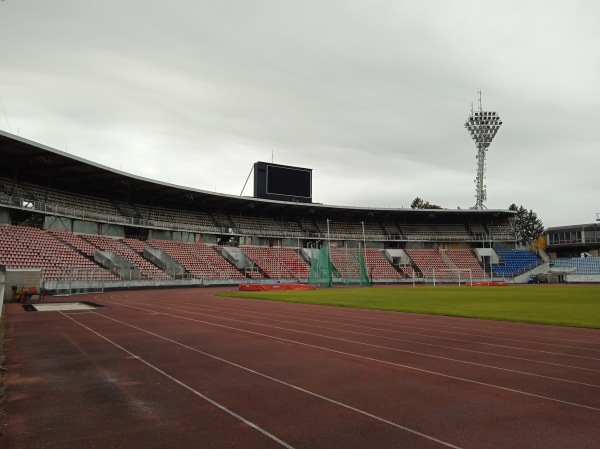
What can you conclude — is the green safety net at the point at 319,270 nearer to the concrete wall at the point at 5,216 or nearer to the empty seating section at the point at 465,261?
the empty seating section at the point at 465,261

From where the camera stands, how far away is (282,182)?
7112cm

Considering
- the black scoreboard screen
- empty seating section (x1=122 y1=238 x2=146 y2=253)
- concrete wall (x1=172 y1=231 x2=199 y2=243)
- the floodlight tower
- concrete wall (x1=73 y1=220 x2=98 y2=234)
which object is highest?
the floodlight tower

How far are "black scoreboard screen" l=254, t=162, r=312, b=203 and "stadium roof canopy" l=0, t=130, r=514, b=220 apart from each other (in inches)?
56.5

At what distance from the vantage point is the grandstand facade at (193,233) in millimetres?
43000

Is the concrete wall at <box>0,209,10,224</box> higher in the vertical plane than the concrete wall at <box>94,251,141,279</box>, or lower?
higher

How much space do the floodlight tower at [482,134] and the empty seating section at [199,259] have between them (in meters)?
49.1

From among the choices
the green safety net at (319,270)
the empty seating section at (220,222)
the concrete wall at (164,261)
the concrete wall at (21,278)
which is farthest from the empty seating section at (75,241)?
the green safety net at (319,270)

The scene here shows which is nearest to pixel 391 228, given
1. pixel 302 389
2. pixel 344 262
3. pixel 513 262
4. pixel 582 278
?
pixel 344 262

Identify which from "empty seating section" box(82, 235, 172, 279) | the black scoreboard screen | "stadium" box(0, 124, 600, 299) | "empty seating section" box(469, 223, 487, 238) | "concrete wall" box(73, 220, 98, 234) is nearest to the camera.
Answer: "stadium" box(0, 124, 600, 299)

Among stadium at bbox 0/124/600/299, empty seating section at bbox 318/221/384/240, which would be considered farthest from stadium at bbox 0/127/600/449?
empty seating section at bbox 318/221/384/240

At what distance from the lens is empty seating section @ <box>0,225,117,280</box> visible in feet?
120

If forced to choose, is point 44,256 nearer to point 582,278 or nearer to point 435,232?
point 435,232

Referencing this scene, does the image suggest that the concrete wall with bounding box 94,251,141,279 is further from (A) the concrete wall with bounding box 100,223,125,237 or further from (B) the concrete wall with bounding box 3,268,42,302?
(B) the concrete wall with bounding box 3,268,42,302

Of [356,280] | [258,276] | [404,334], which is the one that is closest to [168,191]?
[258,276]
